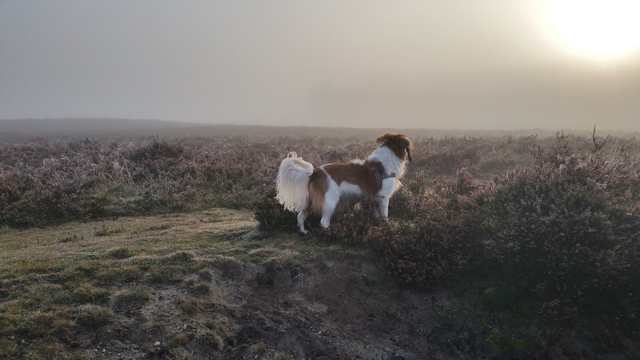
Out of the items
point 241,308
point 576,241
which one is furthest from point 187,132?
point 576,241

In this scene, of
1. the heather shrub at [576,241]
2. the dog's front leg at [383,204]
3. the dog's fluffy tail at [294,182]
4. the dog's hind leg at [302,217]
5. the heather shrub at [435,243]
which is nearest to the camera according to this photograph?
the heather shrub at [576,241]

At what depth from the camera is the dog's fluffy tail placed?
5.93 m

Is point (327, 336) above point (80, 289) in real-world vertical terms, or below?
below

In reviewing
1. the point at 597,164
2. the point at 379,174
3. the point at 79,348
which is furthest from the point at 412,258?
the point at 79,348

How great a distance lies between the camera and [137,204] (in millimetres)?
8852

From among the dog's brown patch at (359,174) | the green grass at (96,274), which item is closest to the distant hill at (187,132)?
the dog's brown patch at (359,174)

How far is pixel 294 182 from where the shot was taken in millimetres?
5957

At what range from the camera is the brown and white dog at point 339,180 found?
5.85 metres

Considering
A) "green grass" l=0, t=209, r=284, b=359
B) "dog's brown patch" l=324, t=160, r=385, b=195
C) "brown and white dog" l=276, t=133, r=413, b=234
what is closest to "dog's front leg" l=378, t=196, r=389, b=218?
"brown and white dog" l=276, t=133, r=413, b=234

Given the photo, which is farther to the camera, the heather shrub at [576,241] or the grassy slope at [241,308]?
the heather shrub at [576,241]

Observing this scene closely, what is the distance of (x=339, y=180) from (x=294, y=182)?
846 millimetres

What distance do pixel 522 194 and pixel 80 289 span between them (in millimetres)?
6249

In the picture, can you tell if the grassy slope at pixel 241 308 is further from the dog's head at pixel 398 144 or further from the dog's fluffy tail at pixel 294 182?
the dog's head at pixel 398 144

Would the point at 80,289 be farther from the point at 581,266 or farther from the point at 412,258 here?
the point at 581,266
